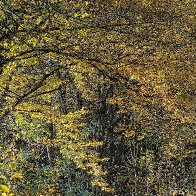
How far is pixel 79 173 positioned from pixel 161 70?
864cm

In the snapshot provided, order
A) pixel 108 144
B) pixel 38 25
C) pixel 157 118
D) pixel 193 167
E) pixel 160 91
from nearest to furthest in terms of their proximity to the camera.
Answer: pixel 38 25
pixel 160 91
pixel 157 118
pixel 193 167
pixel 108 144

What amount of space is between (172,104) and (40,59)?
427 cm

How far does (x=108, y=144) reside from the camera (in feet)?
64.8

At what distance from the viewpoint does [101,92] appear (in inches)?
754

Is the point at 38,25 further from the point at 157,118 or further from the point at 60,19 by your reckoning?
the point at 157,118

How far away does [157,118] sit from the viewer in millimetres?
16609

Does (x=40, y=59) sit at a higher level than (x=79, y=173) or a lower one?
higher

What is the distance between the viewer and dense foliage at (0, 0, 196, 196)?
9336mm

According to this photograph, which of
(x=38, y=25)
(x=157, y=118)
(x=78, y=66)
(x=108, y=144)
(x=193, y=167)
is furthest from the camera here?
(x=108, y=144)

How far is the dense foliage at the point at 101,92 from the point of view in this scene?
9336 millimetres

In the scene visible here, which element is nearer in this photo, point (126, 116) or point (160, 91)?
point (160, 91)

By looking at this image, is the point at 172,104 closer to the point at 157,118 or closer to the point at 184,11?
the point at 157,118

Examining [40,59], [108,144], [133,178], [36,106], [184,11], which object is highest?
[184,11]

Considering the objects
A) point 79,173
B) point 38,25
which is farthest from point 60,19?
point 79,173
